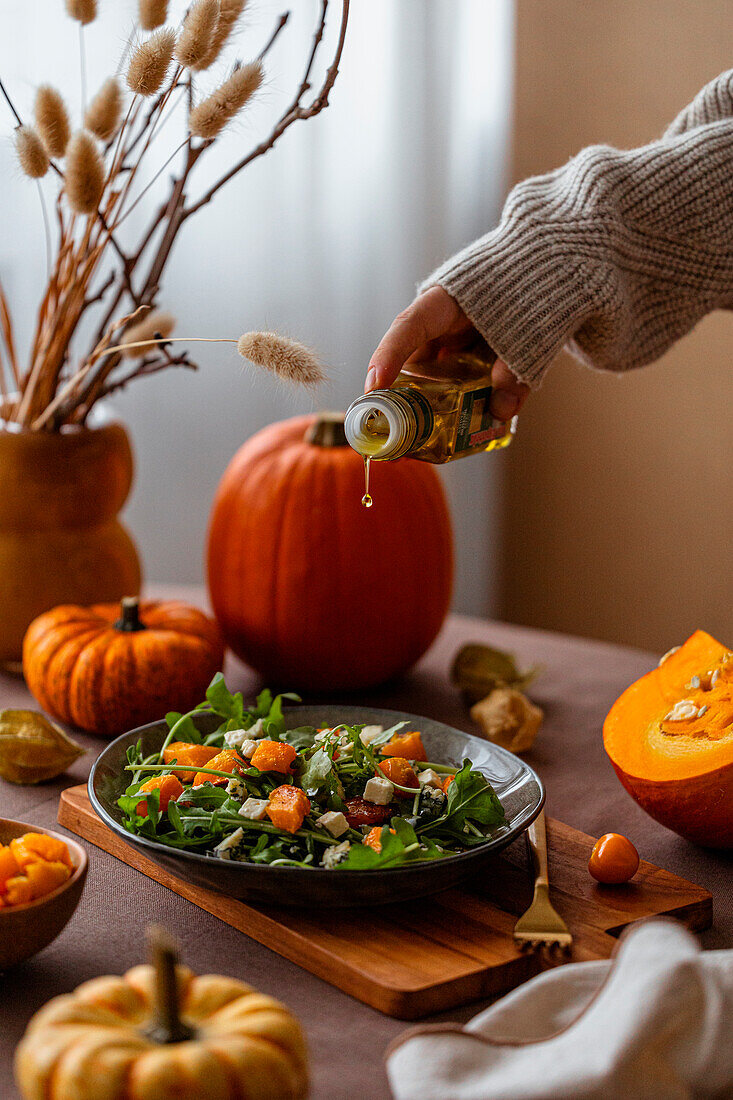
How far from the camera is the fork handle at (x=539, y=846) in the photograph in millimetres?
886

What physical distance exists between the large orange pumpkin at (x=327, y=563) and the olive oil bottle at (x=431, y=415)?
0.29 meters

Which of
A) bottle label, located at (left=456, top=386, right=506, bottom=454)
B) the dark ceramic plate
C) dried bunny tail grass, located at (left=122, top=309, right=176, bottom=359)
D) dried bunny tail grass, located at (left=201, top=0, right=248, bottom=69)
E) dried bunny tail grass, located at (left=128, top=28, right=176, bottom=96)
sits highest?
dried bunny tail grass, located at (left=201, top=0, right=248, bottom=69)

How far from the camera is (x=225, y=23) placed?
1.09 meters

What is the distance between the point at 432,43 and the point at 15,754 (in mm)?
2102

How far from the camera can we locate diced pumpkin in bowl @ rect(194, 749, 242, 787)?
93cm

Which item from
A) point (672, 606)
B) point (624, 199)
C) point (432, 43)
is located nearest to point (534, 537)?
point (672, 606)

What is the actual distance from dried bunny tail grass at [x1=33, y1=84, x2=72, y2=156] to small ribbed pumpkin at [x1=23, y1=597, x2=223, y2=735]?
1.71 feet

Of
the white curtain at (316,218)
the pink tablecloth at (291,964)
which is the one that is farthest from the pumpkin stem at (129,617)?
the white curtain at (316,218)

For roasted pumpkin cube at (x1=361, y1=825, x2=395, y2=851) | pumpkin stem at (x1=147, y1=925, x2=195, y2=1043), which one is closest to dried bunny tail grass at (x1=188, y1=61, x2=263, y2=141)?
roasted pumpkin cube at (x1=361, y1=825, x2=395, y2=851)

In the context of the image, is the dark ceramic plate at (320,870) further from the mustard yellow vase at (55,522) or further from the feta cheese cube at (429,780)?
the mustard yellow vase at (55,522)

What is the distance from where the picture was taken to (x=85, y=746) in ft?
4.12

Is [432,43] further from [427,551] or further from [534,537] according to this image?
[427,551]

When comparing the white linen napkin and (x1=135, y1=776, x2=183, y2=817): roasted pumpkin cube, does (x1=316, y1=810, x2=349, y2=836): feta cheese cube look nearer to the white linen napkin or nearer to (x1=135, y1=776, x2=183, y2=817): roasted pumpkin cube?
(x1=135, y1=776, x2=183, y2=817): roasted pumpkin cube

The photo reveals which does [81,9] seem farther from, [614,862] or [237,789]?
[614,862]
